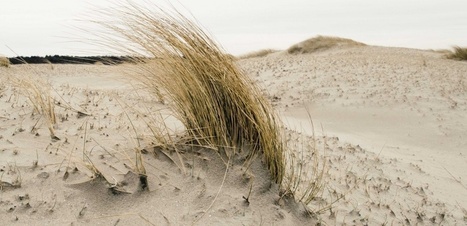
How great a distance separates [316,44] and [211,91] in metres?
13.2

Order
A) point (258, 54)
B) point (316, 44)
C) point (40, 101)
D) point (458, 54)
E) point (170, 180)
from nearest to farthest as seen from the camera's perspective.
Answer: point (170, 180) < point (40, 101) < point (458, 54) < point (316, 44) < point (258, 54)

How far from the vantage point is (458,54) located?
11.8 m

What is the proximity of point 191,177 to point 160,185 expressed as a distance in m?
0.15

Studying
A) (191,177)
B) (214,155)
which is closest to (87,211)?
(191,177)

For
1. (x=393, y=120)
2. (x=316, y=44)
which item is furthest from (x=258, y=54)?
(x=393, y=120)

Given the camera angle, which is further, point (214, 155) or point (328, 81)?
point (328, 81)

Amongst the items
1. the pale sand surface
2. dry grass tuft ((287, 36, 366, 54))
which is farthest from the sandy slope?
dry grass tuft ((287, 36, 366, 54))

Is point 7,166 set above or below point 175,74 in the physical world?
below

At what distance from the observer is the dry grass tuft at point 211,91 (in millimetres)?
2338

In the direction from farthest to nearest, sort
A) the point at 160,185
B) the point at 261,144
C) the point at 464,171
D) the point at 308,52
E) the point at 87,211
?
1. the point at 308,52
2. the point at 464,171
3. the point at 261,144
4. the point at 160,185
5. the point at 87,211

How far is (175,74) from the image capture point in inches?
97.5

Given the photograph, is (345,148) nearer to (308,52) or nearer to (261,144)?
(261,144)

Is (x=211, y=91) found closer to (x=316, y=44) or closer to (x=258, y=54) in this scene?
(x=316, y=44)

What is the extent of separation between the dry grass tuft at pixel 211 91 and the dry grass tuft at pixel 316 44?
12.9 metres
